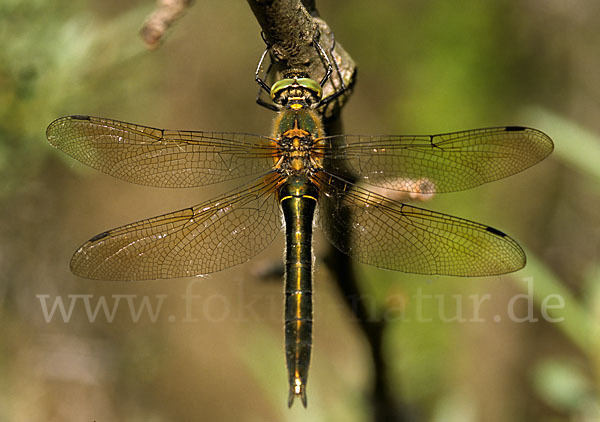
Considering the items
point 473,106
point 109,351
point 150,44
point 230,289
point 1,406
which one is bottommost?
point 1,406

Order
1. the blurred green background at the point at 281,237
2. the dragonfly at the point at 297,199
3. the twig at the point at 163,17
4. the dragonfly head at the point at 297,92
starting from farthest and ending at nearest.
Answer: the blurred green background at the point at 281,237
the dragonfly at the point at 297,199
the dragonfly head at the point at 297,92
the twig at the point at 163,17

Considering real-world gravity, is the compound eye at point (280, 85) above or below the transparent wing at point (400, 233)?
above

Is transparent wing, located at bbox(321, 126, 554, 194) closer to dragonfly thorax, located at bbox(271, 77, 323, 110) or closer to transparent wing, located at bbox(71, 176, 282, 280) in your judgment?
dragonfly thorax, located at bbox(271, 77, 323, 110)

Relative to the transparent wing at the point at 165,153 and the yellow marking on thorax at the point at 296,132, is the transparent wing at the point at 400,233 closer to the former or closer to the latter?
the yellow marking on thorax at the point at 296,132

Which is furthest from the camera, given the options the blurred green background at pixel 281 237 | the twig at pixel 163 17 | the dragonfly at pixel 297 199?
the blurred green background at pixel 281 237

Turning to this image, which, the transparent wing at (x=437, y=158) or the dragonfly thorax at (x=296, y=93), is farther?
the transparent wing at (x=437, y=158)

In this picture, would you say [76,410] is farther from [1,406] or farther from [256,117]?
[256,117]

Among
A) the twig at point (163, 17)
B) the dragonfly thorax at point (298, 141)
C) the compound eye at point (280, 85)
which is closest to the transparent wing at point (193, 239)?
the dragonfly thorax at point (298, 141)

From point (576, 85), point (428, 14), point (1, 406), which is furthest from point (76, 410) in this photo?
point (576, 85)
